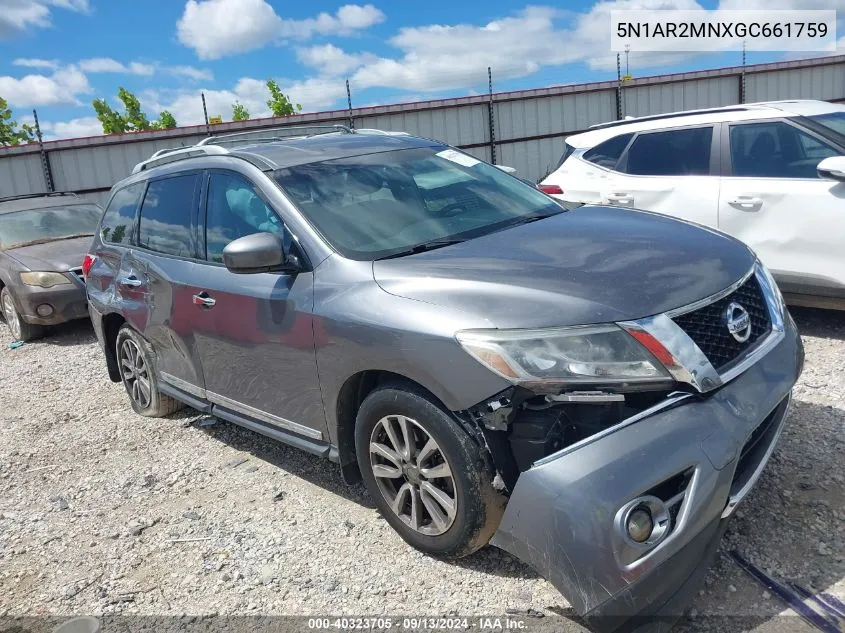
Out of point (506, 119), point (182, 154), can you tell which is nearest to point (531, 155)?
point (506, 119)

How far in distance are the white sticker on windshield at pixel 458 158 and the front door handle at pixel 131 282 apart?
6.70 feet

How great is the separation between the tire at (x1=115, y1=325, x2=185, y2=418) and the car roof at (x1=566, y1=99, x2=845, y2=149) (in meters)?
4.23

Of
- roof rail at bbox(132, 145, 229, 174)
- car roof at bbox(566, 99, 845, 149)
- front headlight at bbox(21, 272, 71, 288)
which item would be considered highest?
roof rail at bbox(132, 145, 229, 174)

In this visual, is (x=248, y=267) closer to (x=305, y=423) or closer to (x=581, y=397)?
(x=305, y=423)

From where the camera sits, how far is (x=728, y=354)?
2.52m

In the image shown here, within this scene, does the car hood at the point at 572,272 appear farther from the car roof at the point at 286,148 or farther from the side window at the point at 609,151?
the side window at the point at 609,151

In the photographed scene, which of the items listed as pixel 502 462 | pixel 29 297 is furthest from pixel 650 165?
pixel 29 297

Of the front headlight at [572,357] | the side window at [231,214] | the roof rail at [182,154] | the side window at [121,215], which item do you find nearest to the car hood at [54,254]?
the side window at [121,215]

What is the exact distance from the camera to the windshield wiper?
3037mm

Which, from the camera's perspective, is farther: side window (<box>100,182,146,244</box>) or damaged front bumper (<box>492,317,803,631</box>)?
side window (<box>100,182,146,244</box>)

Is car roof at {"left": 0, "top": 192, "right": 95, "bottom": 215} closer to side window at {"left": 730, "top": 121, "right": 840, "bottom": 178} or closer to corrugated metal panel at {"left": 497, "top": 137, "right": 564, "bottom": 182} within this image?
side window at {"left": 730, "top": 121, "right": 840, "bottom": 178}

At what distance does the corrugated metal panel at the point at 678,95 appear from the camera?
18.1m

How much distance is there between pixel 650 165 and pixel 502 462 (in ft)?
13.7

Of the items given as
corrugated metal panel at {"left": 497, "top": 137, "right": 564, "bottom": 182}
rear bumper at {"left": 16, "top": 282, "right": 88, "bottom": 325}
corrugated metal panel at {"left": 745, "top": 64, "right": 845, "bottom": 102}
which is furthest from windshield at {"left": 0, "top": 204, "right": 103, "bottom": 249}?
corrugated metal panel at {"left": 745, "top": 64, "right": 845, "bottom": 102}
